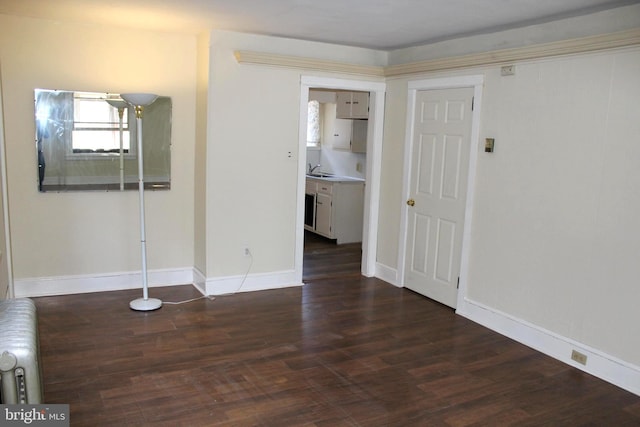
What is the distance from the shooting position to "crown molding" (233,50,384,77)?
4523 millimetres

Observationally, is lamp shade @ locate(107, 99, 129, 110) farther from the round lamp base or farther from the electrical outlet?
the electrical outlet

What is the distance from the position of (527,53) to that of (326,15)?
4.87ft

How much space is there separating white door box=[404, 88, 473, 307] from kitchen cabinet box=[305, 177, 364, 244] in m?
1.93

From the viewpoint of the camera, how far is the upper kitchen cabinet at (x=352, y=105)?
264 inches

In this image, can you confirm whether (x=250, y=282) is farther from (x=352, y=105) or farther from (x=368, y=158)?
(x=352, y=105)

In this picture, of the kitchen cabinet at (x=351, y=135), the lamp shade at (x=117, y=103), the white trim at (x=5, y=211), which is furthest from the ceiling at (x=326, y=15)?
the kitchen cabinet at (x=351, y=135)

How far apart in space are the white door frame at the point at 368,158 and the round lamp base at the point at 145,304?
1.39 meters

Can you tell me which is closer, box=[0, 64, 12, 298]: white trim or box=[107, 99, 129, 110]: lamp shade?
box=[0, 64, 12, 298]: white trim

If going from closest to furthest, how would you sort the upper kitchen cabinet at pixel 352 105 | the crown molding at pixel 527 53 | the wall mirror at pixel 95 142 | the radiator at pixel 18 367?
the radiator at pixel 18 367 → the crown molding at pixel 527 53 → the wall mirror at pixel 95 142 → the upper kitchen cabinet at pixel 352 105

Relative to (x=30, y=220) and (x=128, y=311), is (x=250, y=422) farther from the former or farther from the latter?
(x=30, y=220)

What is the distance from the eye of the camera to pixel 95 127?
14.8 feet

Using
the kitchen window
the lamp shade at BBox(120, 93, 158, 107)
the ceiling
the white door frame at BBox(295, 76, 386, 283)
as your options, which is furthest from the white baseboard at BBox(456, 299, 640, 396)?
the kitchen window

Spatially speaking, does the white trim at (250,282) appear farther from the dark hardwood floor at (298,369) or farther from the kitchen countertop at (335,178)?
the kitchen countertop at (335,178)

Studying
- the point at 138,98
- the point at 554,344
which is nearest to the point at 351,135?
the point at 138,98
